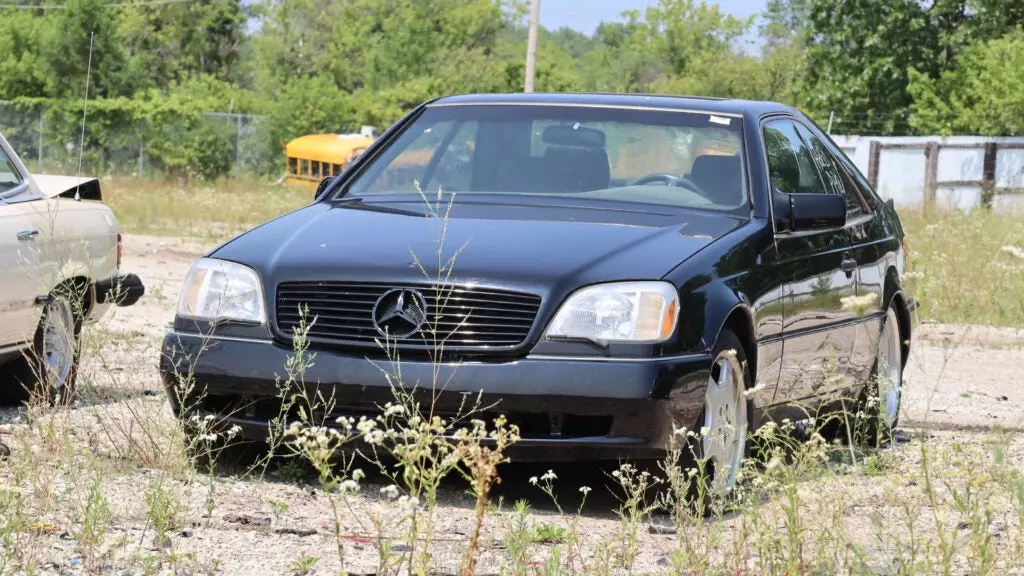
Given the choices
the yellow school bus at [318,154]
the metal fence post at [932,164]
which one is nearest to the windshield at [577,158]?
the metal fence post at [932,164]

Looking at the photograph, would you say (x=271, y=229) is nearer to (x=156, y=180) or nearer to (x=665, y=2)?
(x=156, y=180)

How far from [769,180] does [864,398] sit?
1.61 meters

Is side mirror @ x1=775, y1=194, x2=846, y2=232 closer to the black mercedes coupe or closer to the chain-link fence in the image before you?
the black mercedes coupe

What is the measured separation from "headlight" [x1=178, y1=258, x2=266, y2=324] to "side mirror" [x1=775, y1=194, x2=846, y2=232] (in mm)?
2195

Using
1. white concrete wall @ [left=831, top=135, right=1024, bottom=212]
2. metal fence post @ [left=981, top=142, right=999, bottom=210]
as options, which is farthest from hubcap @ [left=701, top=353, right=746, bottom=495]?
metal fence post @ [left=981, top=142, right=999, bottom=210]

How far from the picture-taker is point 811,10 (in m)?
47.7

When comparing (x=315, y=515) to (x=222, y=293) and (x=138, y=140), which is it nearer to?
(x=222, y=293)

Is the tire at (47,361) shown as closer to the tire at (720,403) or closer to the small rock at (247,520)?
the small rock at (247,520)

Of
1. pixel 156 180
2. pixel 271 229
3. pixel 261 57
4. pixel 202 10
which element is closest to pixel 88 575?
pixel 271 229

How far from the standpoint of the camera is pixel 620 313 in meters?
5.33

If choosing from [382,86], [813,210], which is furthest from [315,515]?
[382,86]

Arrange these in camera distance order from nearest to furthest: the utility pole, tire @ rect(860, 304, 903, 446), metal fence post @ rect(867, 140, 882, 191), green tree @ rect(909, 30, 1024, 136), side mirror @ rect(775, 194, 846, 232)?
side mirror @ rect(775, 194, 846, 232), tire @ rect(860, 304, 903, 446), the utility pole, metal fence post @ rect(867, 140, 882, 191), green tree @ rect(909, 30, 1024, 136)

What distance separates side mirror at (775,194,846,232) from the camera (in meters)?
6.42

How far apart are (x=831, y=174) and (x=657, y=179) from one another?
141 cm
